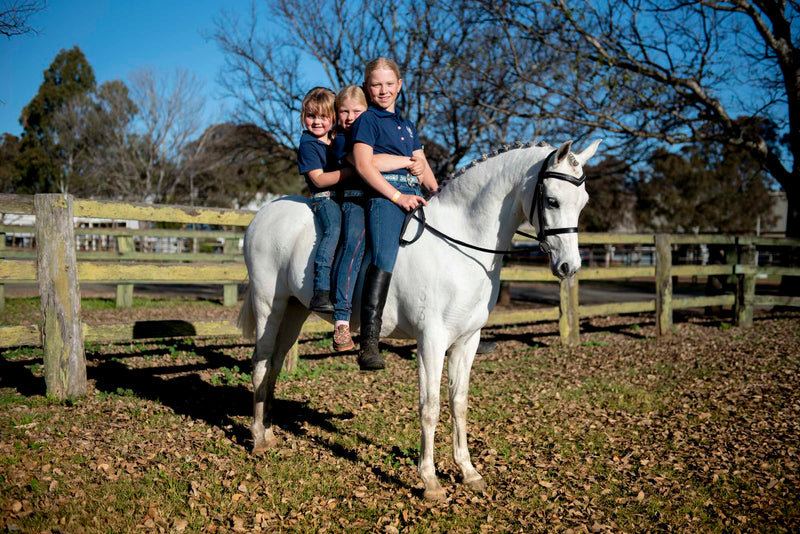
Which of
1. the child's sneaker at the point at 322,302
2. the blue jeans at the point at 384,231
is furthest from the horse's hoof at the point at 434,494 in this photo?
the blue jeans at the point at 384,231

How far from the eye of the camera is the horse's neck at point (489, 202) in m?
3.55

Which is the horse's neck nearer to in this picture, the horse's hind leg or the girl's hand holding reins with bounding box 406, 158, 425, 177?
the girl's hand holding reins with bounding box 406, 158, 425, 177

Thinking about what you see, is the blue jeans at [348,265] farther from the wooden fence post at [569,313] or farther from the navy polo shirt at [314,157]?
the wooden fence post at [569,313]

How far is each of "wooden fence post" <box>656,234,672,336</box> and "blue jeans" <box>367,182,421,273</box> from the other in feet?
25.5

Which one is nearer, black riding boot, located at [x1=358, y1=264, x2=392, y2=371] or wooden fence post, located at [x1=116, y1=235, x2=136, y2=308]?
black riding boot, located at [x1=358, y1=264, x2=392, y2=371]

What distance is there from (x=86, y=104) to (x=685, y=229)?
141ft

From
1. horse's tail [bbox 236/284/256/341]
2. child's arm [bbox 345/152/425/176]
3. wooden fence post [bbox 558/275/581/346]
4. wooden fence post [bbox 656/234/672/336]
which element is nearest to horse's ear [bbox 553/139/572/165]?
child's arm [bbox 345/152/425/176]

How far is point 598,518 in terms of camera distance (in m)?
3.38

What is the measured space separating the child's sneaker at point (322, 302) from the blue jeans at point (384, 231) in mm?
452

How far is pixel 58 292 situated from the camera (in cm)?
525

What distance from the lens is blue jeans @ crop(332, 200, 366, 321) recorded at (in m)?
Answer: 3.70

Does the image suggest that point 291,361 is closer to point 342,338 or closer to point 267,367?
point 267,367

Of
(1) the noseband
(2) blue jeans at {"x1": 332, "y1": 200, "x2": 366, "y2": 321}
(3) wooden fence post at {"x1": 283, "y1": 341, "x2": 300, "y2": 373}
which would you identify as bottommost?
(3) wooden fence post at {"x1": 283, "y1": 341, "x2": 300, "y2": 373}

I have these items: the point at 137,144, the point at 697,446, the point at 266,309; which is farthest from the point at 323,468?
the point at 137,144
